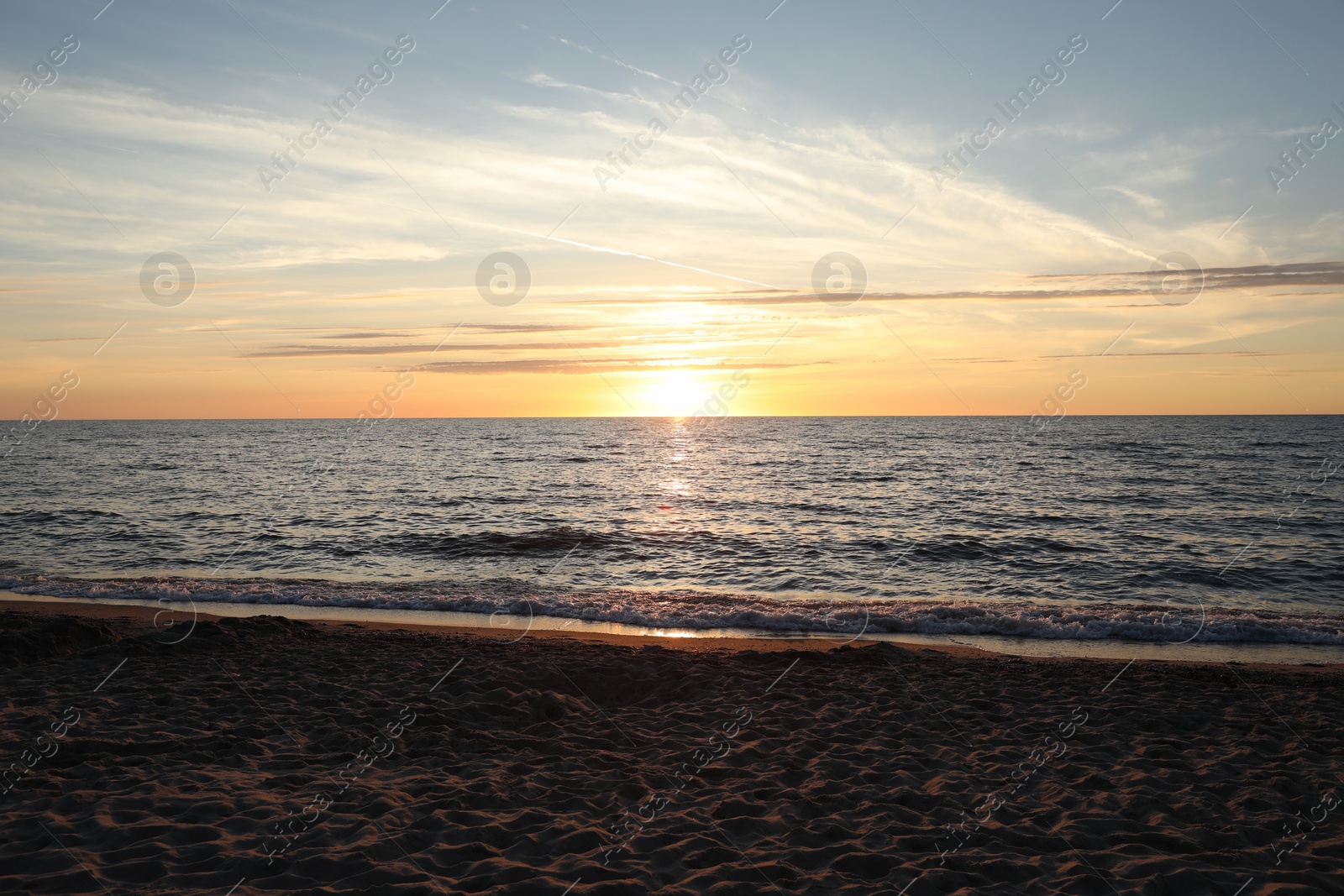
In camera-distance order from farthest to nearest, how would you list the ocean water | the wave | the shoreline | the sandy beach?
the ocean water → the wave → the shoreline → the sandy beach

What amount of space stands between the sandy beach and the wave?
270 centimetres

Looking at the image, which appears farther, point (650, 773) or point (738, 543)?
point (738, 543)

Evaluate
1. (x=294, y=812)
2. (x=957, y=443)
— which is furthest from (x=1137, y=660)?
(x=957, y=443)

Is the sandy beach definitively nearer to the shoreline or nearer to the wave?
the shoreline

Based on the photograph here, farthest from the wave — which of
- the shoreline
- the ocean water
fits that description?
the shoreline

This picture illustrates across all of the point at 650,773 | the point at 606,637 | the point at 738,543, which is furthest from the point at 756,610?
the point at 738,543

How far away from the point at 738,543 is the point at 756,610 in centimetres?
863

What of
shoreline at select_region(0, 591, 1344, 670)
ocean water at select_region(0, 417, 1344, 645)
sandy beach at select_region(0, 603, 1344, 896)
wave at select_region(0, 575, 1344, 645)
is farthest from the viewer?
ocean water at select_region(0, 417, 1344, 645)

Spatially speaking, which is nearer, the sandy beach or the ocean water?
the sandy beach

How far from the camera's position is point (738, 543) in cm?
2397

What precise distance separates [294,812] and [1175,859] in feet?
24.4

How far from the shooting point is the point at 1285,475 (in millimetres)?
42906

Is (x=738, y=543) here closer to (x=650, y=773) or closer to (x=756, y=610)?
(x=756, y=610)

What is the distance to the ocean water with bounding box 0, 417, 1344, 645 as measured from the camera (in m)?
15.8
